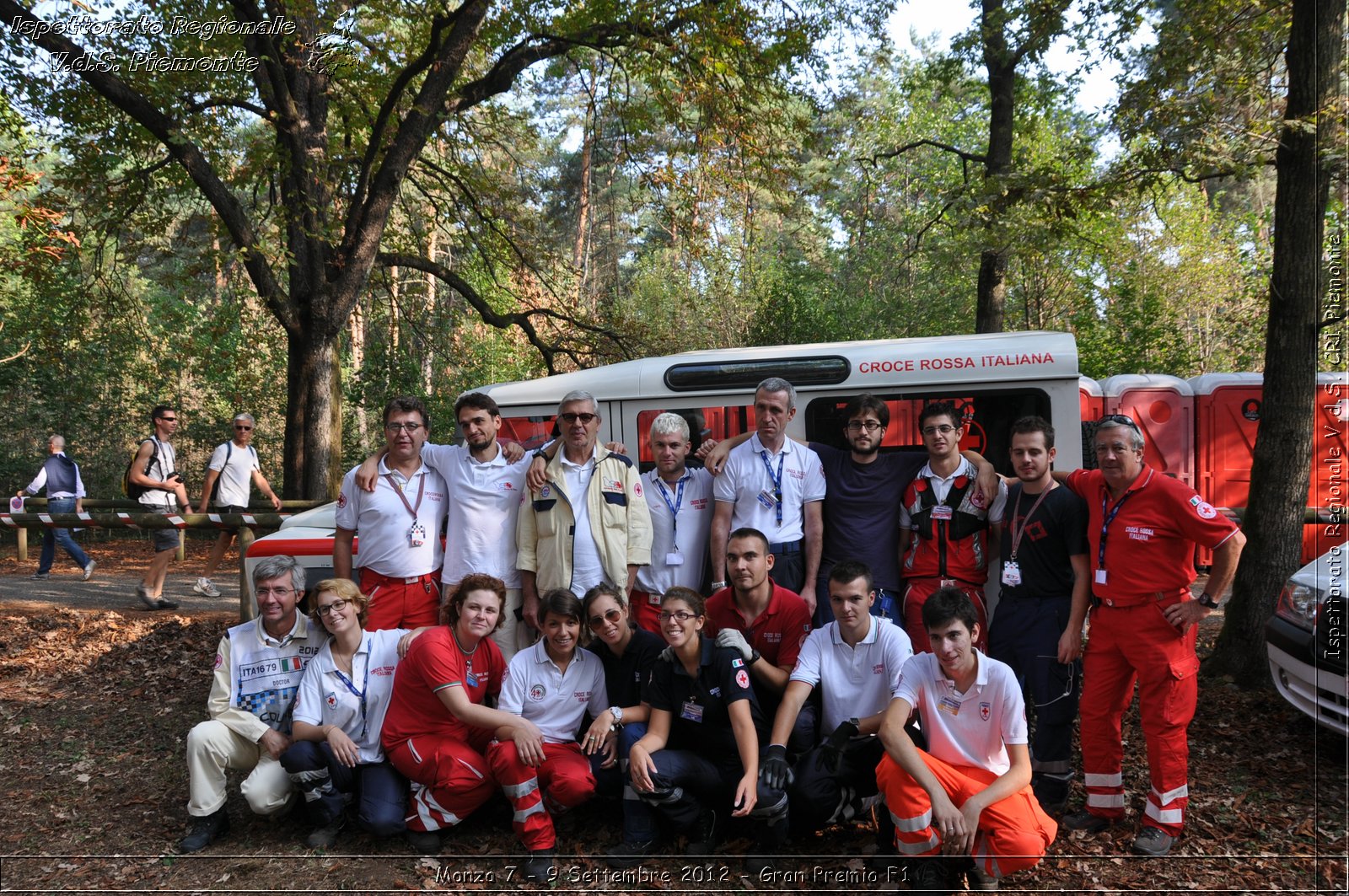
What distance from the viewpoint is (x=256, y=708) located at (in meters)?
4.88

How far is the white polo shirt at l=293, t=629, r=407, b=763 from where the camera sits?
4746 mm

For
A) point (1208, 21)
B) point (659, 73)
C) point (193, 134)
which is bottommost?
point (1208, 21)

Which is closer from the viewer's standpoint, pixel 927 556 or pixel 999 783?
pixel 999 783

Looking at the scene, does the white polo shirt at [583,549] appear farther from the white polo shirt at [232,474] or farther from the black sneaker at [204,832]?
the white polo shirt at [232,474]

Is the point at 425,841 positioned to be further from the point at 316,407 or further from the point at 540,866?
the point at 316,407

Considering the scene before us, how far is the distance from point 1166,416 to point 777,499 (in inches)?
349

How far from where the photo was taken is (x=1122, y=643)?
174 inches

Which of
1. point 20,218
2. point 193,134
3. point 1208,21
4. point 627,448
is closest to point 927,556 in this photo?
point 627,448

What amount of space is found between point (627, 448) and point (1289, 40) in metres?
5.42

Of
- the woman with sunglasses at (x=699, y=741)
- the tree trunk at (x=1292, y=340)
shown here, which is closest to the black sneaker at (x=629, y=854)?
the woman with sunglasses at (x=699, y=741)

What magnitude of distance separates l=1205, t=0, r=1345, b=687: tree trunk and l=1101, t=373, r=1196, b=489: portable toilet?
597 cm

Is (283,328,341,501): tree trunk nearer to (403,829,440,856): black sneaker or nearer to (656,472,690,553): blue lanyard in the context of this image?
(656,472,690,553): blue lanyard

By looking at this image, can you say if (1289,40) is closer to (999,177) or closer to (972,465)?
(999,177)

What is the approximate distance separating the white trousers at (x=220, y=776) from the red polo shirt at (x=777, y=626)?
7.92 ft
